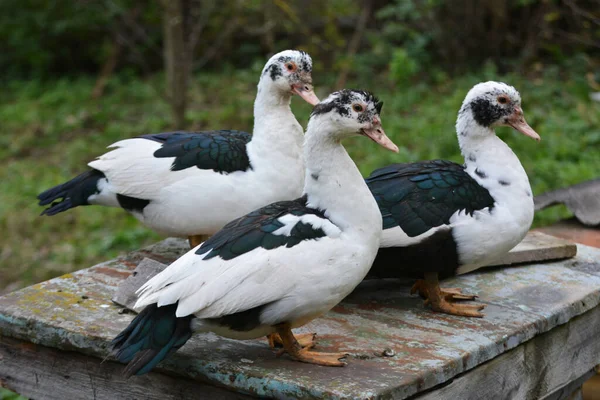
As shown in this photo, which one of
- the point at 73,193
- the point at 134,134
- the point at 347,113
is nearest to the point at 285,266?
the point at 347,113

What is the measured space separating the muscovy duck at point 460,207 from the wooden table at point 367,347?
17 cm

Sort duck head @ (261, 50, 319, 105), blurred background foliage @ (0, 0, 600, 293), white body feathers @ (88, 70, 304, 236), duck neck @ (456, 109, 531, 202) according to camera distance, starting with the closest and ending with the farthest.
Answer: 1. duck neck @ (456, 109, 531, 202)
2. white body feathers @ (88, 70, 304, 236)
3. duck head @ (261, 50, 319, 105)
4. blurred background foliage @ (0, 0, 600, 293)

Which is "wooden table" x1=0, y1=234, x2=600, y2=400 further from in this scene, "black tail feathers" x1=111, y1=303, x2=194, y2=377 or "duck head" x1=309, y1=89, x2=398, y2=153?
"duck head" x1=309, y1=89, x2=398, y2=153

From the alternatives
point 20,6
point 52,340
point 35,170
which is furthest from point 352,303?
point 20,6

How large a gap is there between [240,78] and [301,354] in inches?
260

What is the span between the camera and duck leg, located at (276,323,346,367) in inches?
108

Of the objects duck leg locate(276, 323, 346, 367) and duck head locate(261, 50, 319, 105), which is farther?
duck head locate(261, 50, 319, 105)

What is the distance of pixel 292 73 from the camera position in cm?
378

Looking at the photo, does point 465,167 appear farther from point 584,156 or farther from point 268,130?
point 584,156

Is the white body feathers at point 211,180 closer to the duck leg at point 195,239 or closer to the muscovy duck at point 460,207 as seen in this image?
the duck leg at point 195,239

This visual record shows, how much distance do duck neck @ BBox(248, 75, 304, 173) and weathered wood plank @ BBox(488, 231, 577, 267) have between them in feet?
3.33

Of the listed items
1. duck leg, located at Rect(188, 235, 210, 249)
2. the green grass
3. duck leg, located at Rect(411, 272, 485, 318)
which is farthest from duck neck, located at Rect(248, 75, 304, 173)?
the green grass

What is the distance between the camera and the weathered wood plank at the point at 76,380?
2900 millimetres

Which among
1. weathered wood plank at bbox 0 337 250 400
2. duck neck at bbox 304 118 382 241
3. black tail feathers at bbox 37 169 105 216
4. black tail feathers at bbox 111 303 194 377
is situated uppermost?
duck neck at bbox 304 118 382 241
